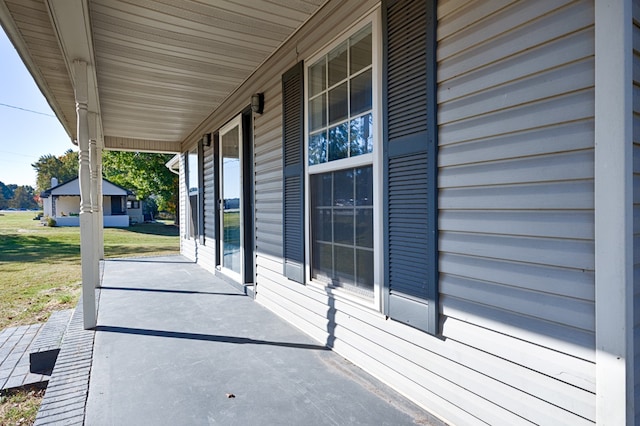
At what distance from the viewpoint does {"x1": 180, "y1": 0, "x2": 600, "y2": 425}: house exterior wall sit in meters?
1.38

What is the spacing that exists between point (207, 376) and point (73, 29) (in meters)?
2.91

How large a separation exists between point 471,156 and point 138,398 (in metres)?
2.39

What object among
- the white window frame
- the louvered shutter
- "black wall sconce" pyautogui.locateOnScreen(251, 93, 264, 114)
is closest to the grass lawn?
the louvered shutter

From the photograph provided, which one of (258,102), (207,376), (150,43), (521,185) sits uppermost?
(150,43)

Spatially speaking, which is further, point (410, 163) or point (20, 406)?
point (20, 406)

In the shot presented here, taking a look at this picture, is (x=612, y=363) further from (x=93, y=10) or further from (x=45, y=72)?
(x=45, y=72)

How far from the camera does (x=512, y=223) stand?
5.28 ft

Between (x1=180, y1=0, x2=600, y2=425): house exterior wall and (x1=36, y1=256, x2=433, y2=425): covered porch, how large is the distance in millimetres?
389

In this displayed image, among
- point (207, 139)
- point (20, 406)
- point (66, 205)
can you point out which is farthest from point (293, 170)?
point (66, 205)


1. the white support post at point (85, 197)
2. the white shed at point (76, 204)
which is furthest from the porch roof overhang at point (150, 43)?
the white shed at point (76, 204)

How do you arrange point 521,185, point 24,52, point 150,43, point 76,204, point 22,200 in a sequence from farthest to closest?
point 22,200
point 76,204
point 24,52
point 150,43
point 521,185

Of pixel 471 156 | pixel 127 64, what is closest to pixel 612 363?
pixel 471 156

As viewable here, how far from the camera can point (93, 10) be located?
111 inches

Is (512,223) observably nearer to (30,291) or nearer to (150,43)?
(150,43)
